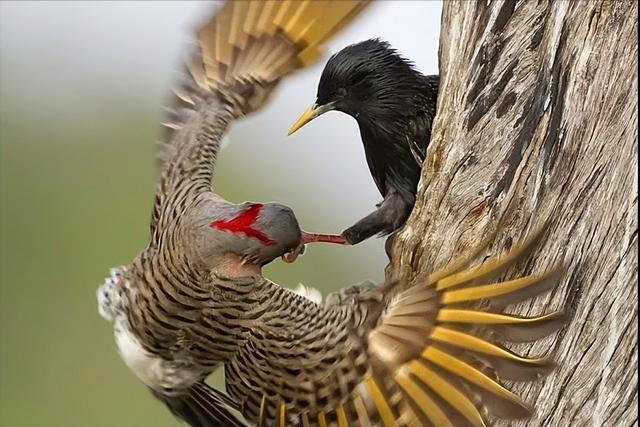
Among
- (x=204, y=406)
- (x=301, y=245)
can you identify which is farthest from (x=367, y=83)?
(x=204, y=406)

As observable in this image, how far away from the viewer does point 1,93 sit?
385 inches

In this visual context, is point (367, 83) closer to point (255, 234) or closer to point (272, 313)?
point (255, 234)

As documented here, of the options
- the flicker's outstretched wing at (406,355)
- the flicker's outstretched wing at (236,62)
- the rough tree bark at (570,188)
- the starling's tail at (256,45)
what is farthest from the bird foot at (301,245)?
the starling's tail at (256,45)

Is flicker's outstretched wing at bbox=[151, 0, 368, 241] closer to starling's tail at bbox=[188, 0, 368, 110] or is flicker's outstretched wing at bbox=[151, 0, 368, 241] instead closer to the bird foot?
starling's tail at bbox=[188, 0, 368, 110]

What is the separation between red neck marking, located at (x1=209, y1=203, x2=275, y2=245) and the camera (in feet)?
12.3

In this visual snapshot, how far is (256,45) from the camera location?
4566 millimetres

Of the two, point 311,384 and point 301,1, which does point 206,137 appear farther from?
point 311,384

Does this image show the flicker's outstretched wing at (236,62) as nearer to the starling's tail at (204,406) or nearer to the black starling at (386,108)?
the black starling at (386,108)

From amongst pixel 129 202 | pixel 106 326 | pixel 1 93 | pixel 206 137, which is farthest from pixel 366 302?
pixel 1 93

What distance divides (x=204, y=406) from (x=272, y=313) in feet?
1.70

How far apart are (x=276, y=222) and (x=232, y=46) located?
108 cm

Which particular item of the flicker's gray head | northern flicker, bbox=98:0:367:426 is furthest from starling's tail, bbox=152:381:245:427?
the flicker's gray head

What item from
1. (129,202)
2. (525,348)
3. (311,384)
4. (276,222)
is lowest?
(525,348)

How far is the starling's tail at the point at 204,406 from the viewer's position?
13.1 ft
